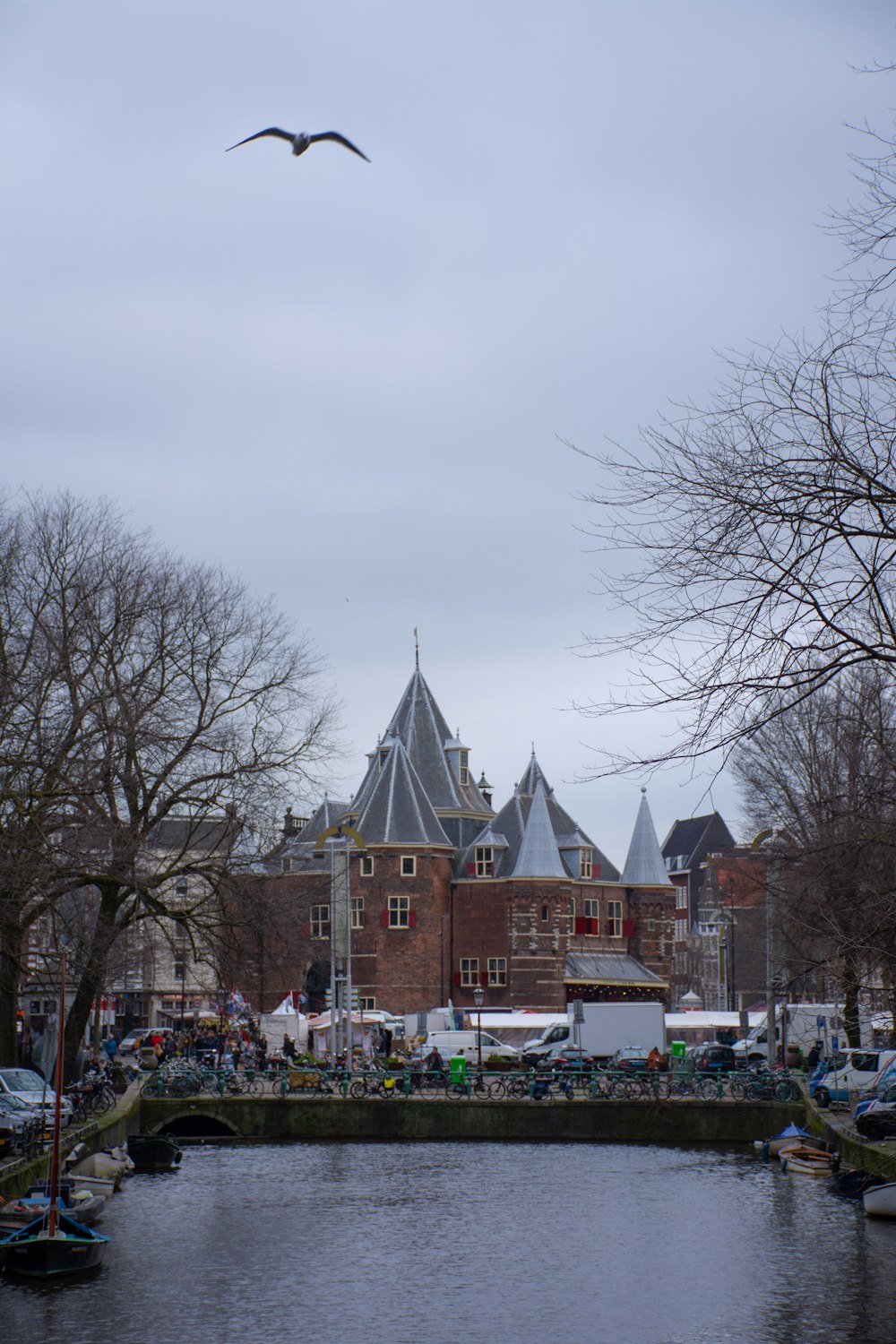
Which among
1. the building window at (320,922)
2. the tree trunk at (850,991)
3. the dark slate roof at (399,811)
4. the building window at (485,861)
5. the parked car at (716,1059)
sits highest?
the dark slate roof at (399,811)

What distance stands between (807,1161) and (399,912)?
45.5m

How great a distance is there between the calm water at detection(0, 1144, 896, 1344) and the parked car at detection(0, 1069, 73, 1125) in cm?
268

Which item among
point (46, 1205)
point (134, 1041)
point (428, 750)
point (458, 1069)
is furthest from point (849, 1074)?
point (428, 750)

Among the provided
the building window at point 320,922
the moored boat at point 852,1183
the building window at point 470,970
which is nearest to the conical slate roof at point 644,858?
the building window at point 470,970

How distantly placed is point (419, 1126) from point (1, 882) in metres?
20.6

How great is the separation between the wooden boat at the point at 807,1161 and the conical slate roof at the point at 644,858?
164 ft

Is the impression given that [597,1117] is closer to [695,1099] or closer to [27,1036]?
[695,1099]

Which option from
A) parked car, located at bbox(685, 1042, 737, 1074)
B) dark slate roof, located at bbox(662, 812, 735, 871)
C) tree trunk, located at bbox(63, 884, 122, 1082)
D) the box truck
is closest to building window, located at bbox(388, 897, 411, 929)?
the box truck

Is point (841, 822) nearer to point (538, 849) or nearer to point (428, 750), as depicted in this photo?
point (538, 849)

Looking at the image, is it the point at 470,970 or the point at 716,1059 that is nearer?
the point at 716,1059

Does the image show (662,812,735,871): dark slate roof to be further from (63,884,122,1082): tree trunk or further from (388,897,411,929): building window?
(63,884,122,1082): tree trunk

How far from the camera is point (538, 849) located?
3282 inches

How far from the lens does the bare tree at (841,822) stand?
17.2m

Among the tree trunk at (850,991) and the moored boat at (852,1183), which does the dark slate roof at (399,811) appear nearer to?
the tree trunk at (850,991)
